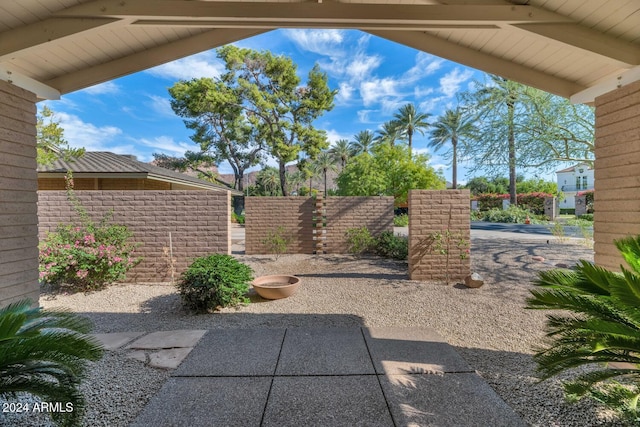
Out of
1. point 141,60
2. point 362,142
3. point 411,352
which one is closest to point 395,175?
point 411,352

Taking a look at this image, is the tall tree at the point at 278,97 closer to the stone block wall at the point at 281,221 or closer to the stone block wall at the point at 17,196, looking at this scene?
the stone block wall at the point at 281,221

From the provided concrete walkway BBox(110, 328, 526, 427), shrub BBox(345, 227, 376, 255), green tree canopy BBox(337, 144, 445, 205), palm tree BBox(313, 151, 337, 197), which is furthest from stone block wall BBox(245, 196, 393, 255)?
palm tree BBox(313, 151, 337, 197)

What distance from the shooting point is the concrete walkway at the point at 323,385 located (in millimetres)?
2027

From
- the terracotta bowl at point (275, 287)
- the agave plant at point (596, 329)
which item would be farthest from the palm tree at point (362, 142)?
the agave plant at point (596, 329)

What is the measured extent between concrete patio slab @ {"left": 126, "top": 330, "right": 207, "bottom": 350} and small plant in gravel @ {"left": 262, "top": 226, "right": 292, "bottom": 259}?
514cm

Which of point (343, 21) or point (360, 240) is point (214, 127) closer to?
point (360, 240)

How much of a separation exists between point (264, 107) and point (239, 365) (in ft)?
60.1

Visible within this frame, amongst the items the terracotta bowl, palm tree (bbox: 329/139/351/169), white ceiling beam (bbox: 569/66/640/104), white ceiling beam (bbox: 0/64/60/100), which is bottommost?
the terracotta bowl

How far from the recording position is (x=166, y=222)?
5.74 metres

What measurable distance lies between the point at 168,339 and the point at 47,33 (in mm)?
3196

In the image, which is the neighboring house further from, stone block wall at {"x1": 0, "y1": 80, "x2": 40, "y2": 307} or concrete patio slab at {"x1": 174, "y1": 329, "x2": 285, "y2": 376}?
stone block wall at {"x1": 0, "y1": 80, "x2": 40, "y2": 307}

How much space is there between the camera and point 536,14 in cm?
250

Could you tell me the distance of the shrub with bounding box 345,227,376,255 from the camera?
823cm

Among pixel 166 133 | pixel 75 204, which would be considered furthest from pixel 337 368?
pixel 166 133
